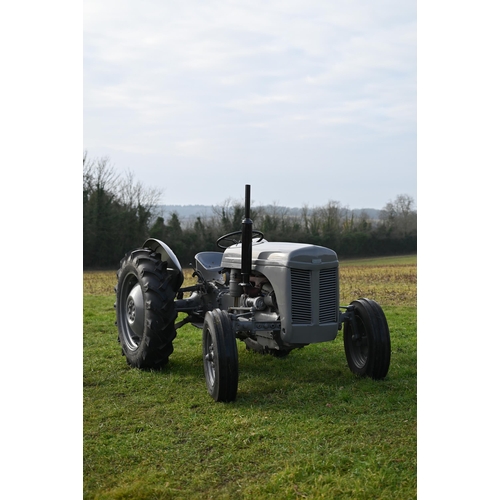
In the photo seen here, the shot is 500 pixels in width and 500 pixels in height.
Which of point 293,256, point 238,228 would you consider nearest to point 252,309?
point 293,256

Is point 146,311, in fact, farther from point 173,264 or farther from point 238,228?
point 238,228

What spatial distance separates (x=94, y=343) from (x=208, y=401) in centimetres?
262

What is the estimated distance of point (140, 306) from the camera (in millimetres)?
5164

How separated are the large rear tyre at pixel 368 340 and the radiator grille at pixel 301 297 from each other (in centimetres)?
50

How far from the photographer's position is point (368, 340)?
15.1 feet

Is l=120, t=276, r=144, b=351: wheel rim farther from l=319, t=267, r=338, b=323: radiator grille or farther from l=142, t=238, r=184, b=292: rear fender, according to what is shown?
l=319, t=267, r=338, b=323: radiator grille

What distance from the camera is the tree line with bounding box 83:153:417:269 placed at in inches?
669

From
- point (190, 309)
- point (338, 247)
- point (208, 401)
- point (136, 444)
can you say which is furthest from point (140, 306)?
point (338, 247)

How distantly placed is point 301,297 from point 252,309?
460mm

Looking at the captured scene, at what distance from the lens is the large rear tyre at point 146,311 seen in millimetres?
4902

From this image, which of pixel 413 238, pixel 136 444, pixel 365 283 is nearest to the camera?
pixel 136 444

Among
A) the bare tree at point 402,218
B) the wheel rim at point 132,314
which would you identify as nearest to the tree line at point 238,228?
the bare tree at point 402,218
